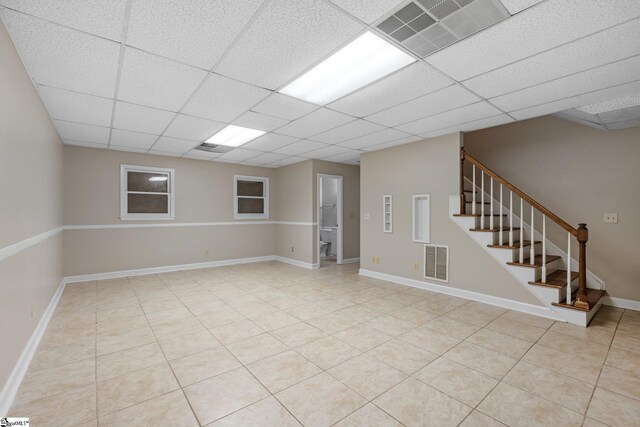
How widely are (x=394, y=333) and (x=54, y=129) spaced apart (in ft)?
17.6

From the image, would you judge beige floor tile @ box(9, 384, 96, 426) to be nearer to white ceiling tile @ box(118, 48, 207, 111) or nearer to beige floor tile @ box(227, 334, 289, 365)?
beige floor tile @ box(227, 334, 289, 365)

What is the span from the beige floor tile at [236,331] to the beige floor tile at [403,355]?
1.30m

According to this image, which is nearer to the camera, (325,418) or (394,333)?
(325,418)

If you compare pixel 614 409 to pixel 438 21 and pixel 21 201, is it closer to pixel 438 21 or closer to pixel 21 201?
pixel 438 21

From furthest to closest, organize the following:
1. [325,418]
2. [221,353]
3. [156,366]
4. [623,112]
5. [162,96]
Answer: [623,112] < [162,96] < [221,353] < [156,366] < [325,418]

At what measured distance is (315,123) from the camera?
3945 mm

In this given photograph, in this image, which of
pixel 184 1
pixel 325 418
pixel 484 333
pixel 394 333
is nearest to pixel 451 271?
pixel 484 333

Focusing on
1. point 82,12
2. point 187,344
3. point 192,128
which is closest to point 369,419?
point 187,344

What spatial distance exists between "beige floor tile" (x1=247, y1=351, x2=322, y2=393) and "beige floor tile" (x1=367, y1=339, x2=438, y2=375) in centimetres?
63

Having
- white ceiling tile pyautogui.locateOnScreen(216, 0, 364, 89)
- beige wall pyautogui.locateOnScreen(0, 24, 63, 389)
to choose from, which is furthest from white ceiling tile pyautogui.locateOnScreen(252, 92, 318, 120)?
beige wall pyautogui.locateOnScreen(0, 24, 63, 389)

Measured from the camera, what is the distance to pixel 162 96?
3.07 metres

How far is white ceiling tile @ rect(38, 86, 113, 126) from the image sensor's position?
119 inches

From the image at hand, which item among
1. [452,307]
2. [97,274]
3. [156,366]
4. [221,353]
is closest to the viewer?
[156,366]

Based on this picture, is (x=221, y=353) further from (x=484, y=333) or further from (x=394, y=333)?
(x=484, y=333)
